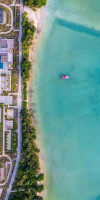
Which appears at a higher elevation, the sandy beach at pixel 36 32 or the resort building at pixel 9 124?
the sandy beach at pixel 36 32

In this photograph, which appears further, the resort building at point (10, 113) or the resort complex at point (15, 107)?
the resort building at point (10, 113)

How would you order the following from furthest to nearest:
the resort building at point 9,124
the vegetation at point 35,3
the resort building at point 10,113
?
the resort building at point 10,113, the resort building at point 9,124, the vegetation at point 35,3

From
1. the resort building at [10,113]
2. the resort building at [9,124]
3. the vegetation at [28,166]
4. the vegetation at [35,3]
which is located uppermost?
the vegetation at [35,3]

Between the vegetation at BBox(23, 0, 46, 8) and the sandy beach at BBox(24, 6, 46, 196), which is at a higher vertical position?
the vegetation at BBox(23, 0, 46, 8)

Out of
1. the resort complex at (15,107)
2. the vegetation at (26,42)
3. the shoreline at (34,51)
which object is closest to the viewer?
the resort complex at (15,107)

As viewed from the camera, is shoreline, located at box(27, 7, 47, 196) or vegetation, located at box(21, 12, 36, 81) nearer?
vegetation, located at box(21, 12, 36, 81)

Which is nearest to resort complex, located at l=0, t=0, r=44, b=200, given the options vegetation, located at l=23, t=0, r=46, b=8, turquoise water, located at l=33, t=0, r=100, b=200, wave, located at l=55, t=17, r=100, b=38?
vegetation, located at l=23, t=0, r=46, b=8

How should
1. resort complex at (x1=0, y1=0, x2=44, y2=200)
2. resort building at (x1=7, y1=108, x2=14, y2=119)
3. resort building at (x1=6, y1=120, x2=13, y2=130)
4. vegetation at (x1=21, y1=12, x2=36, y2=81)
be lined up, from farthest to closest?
1. resort building at (x1=7, y1=108, x2=14, y2=119)
2. resort building at (x1=6, y1=120, x2=13, y2=130)
3. vegetation at (x1=21, y1=12, x2=36, y2=81)
4. resort complex at (x1=0, y1=0, x2=44, y2=200)

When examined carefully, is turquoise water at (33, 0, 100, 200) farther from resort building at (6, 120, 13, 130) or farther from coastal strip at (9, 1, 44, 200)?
resort building at (6, 120, 13, 130)

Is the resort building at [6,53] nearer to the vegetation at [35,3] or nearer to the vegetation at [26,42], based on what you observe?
the vegetation at [26,42]

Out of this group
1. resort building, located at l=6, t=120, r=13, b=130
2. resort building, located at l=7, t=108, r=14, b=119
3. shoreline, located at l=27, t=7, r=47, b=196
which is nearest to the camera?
resort building, located at l=6, t=120, r=13, b=130

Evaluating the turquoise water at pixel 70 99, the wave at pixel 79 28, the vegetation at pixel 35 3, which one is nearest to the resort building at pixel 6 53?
the turquoise water at pixel 70 99
